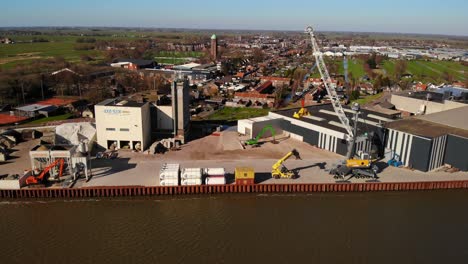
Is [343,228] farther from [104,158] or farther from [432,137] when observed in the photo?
[104,158]

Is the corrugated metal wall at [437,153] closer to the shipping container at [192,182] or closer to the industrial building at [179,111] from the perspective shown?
the shipping container at [192,182]

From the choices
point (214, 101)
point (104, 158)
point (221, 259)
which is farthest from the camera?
point (214, 101)

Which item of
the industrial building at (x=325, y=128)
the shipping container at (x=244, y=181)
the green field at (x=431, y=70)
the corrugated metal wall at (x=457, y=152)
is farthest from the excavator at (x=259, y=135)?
the green field at (x=431, y=70)

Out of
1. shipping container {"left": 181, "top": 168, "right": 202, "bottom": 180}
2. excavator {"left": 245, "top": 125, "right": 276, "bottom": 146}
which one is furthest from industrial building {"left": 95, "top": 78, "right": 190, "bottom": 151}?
shipping container {"left": 181, "top": 168, "right": 202, "bottom": 180}

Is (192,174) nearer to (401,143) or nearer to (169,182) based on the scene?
(169,182)

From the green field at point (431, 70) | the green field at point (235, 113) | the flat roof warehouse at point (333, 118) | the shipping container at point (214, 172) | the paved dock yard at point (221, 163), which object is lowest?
the paved dock yard at point (221, 163)

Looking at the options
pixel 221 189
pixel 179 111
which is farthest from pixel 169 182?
pixel 179 111

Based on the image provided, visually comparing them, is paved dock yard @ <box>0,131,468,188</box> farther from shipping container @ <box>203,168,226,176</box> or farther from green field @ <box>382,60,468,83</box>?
green field @ <box>382,60,468,83</box>

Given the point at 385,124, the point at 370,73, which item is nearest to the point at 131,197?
the point at 385,124
